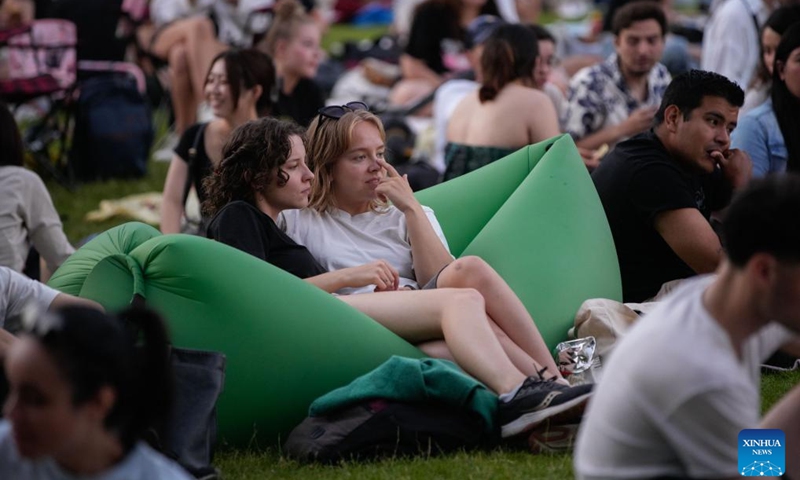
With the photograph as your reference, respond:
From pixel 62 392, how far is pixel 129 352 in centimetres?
15

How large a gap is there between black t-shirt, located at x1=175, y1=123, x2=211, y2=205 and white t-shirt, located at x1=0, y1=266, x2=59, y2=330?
2134 millimetres

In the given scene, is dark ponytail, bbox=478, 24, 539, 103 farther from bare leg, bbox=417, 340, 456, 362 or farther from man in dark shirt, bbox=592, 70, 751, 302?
bare leg, bbox=417, 340, 456, 362

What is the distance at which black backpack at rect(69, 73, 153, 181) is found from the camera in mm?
8914

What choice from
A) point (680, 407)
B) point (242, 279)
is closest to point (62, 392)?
point (680, 407)

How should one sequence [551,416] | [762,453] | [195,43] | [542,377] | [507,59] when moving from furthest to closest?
[195,43], [507,59], [542,377], [551,416], [762,453]

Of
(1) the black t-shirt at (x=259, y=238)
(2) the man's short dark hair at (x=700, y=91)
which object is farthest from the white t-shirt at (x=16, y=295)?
(2) the man's short dark hair at (x=700, y=91)

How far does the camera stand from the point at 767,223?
228 centimetres

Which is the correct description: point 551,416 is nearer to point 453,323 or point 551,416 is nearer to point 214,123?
point 453,323

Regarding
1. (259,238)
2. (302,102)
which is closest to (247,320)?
(259,238)

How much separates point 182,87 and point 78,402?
279 inches

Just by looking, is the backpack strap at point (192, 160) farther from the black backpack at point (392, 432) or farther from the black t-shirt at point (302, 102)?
the black backpack at point (392, 432)

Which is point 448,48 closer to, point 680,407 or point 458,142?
point 458,142

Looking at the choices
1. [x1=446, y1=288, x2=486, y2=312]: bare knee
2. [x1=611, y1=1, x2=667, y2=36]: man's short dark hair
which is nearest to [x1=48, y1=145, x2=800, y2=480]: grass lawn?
[x1=446, y1=288, x2=486, y2=312]: bare knee

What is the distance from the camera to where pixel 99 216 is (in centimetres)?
773
